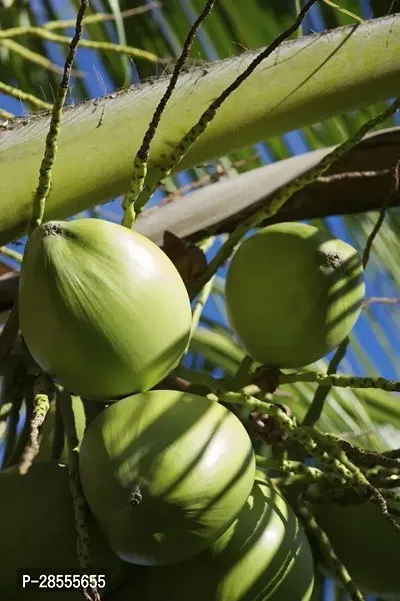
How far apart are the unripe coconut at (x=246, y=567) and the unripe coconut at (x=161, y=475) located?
0.06 metres

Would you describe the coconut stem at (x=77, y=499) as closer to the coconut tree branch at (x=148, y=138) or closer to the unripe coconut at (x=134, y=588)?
the unripe coconut at (x=134, y=588)

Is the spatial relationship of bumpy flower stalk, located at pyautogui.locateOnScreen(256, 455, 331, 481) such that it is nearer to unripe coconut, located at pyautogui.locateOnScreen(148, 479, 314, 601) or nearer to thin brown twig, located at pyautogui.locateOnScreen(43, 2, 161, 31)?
unripe coconut, located at pyautogui.locateOnScreen(148, 479, 314, 601)

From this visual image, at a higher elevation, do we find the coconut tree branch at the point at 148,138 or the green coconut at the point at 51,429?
the coconut tree branch at the point at 148,138

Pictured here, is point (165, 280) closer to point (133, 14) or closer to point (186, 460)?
point (186, 460)

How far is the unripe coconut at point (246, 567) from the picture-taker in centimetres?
88

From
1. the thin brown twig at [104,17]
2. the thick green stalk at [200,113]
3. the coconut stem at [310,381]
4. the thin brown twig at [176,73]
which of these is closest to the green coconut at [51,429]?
the coconut stem at [310,381]

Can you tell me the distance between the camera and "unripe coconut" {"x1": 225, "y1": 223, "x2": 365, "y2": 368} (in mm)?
972

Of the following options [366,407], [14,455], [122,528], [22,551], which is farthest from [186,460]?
[366,407]

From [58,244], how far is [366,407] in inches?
33.1

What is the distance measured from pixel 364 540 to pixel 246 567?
184 mm

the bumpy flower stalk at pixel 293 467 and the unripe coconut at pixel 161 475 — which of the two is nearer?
the unripe coconut at pixel 161 475

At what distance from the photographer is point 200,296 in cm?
110

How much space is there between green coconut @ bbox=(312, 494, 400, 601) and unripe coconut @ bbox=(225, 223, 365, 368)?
18cm

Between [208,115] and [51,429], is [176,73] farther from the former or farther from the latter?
[51,429]
